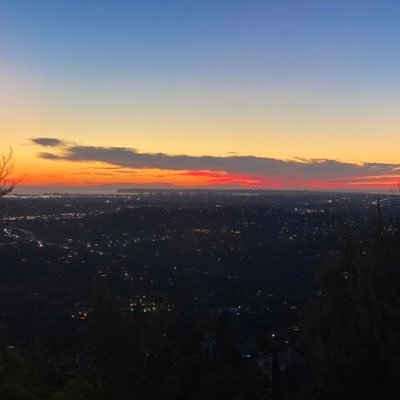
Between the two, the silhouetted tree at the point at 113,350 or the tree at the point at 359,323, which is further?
the silhouetted tree at the point at 113,350

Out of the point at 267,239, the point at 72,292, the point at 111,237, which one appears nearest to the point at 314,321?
the point at 72,292

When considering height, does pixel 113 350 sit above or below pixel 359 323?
below

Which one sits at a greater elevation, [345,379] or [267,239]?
[345,379]

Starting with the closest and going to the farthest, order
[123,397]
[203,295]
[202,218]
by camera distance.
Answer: [123,397], [203,295], [202,218]

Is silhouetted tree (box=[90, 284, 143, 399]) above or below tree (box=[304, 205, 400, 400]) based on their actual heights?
below

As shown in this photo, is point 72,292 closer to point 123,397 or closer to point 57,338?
point 57,338

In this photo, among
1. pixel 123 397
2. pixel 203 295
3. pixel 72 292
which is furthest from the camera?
pixel 203 295

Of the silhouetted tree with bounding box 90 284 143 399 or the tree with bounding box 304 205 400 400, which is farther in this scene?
the silhouetted tree with bounding box 90 284 143 399

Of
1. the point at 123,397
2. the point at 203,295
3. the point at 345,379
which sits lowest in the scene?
the point at 203,295

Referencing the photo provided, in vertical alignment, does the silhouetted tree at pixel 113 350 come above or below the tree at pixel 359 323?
below

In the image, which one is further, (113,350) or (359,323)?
(113,350)

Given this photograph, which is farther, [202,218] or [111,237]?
[202,218]
